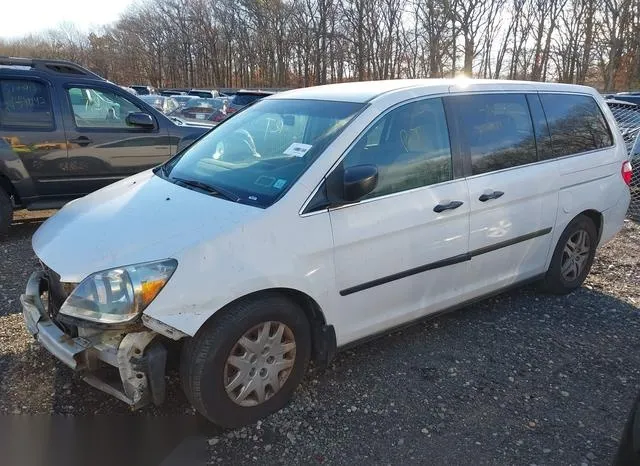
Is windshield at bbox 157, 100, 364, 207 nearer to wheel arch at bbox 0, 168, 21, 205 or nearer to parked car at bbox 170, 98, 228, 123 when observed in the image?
wheel arch at bbox 0, 168, 21, 205

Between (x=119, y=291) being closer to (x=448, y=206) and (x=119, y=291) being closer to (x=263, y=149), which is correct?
(x=263, y=149)

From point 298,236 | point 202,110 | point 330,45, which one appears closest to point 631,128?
point 298,236

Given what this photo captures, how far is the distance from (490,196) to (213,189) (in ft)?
6.06

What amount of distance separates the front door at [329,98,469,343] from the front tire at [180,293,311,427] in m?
0.34

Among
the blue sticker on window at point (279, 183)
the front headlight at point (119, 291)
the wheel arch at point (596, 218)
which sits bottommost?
the wheel arch at point (596, 218)

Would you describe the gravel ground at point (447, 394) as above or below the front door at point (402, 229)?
below

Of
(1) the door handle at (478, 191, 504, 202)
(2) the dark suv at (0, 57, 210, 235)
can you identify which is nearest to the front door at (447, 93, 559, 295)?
(1) the door handle at (478, 191, 504, 202)

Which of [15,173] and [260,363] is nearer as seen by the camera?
[260,363]

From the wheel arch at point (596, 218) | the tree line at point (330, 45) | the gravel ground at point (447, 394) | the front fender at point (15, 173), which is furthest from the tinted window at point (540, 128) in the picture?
the tree line at point (330, 45)

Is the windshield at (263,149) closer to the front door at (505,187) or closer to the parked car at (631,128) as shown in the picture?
the front door at (505,187)

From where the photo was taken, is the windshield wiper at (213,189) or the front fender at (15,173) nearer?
the windshield wiper at (213,189)

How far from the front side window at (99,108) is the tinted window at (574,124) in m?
4.86

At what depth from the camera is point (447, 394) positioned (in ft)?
10.4

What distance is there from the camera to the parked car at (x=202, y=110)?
16.6 metres
